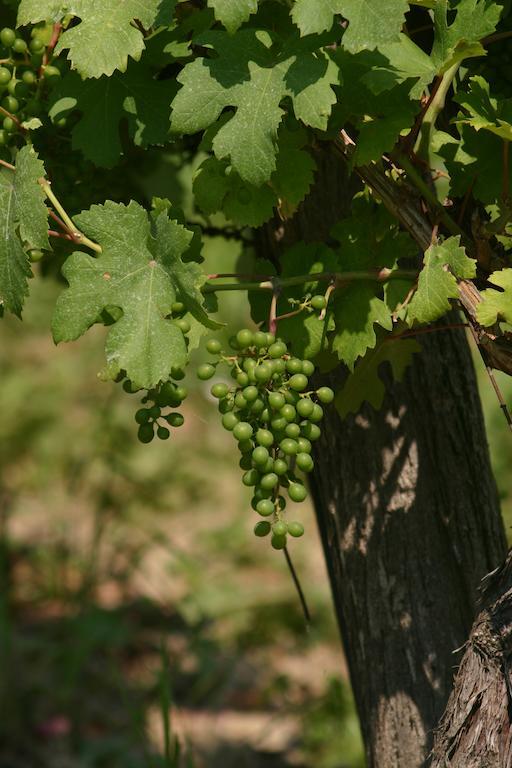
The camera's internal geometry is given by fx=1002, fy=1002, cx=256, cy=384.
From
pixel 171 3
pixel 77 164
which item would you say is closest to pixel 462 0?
pixel 171 3

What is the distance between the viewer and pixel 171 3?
1.53m

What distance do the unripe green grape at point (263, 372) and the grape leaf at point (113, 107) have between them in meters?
0.48

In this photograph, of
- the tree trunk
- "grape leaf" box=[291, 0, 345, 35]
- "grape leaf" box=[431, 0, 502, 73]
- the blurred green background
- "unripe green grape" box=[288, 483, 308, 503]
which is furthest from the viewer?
the blurred green background

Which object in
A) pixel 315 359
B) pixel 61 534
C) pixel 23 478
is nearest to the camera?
pixel 315 359

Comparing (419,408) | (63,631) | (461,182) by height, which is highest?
(461,182)

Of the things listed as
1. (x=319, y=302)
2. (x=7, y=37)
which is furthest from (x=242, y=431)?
(x=7, y=37)

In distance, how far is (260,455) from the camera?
60.2 inches

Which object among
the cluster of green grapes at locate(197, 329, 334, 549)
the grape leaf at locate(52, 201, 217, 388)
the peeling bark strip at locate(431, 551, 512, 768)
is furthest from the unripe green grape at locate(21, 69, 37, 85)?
the peeling bark strip at locate(431, 551, 512, 768)

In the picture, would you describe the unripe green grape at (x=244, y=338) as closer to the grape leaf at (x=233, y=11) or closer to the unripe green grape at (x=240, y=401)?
the unripe green grape at (x=240, y=401)

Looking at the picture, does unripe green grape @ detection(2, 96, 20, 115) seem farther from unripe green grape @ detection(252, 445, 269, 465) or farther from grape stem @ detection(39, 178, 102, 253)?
unripe green grape @ detection(252, 445, 269, 465)

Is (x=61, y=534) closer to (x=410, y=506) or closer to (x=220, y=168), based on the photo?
(x=410, y=506)

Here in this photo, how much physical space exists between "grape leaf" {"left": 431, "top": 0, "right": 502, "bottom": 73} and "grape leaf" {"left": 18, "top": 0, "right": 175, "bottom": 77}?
414 millimetres

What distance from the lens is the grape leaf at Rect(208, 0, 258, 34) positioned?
1400mm

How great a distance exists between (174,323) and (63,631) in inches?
119
